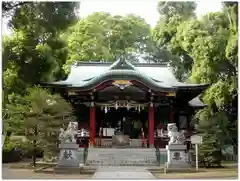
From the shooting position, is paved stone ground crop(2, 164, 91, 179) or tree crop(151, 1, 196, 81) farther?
tree crop(151, 1, 196, 81)

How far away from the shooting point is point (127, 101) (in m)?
17.9

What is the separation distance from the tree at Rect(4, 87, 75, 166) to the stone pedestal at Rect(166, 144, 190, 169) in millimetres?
4051

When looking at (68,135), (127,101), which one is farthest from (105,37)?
(68,135)

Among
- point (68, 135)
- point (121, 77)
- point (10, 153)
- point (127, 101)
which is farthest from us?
point (127, 101)

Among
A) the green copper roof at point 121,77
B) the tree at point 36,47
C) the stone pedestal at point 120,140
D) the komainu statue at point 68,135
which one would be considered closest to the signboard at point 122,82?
the green copper roof at point 121,77

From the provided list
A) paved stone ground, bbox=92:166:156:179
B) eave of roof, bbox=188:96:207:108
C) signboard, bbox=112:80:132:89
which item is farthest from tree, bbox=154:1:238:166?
paved stone ground, bbox=92:166:156:179

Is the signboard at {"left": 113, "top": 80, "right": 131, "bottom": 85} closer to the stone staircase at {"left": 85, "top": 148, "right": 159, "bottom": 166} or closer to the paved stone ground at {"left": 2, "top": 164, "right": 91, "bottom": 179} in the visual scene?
the stone staircase at {"left": 85, "top": 148, "right": 159, "bottom": 166}

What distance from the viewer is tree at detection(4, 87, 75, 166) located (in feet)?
44.7

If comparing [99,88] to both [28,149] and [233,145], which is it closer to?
[28,149]

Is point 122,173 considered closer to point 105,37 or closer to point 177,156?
point 177,156

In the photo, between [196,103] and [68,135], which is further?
[196,103]

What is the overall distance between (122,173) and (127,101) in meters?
6.02

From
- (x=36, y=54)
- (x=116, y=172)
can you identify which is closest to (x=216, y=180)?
(x=116, y=172)

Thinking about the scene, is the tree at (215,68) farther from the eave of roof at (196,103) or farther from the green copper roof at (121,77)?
the green copper roof at (121,77)
